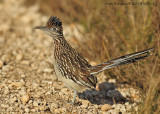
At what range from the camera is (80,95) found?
582 cm

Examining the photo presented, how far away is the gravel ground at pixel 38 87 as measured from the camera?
497 cm

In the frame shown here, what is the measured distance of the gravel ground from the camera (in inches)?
196

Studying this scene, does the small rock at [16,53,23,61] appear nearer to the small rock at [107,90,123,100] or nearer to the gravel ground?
the gravel ground

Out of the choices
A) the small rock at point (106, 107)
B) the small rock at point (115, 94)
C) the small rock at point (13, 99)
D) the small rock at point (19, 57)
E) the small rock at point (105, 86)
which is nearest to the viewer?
the small rock at point (13, 99)

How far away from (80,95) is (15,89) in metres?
1.45

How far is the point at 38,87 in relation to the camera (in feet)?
18.5

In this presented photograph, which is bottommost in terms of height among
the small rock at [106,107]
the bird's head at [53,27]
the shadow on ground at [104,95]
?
the small rock at [106,107]

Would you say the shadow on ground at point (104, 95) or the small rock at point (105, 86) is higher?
the small rock at point (105, 86)

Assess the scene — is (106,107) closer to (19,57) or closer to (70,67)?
(70,67)

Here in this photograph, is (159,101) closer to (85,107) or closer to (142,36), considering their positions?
(85,107)

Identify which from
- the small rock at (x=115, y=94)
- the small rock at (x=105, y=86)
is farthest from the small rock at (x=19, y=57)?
the small rock at (x=115, y=94)

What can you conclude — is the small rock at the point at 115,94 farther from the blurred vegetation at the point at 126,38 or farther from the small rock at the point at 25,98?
the small rock at the point at 25,98

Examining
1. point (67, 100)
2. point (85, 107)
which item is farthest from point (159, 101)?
point (67, 100)

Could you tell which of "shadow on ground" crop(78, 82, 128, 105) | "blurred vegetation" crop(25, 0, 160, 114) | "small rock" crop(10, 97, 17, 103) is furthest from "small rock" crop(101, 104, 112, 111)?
"small rock" crop(10, 97, 17, 103)
